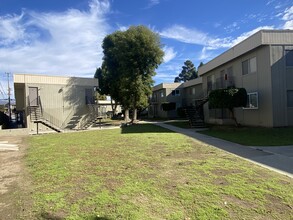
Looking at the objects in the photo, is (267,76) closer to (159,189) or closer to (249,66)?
(249,66)

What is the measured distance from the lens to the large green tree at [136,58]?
2792cm

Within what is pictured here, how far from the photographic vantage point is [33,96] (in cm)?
2339

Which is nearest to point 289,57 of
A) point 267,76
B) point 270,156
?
point 267,76

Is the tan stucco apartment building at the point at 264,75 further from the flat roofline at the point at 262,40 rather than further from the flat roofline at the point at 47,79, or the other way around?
the flat roofline at the point at 47,79

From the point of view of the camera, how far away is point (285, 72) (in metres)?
16.2

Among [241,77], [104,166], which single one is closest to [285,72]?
[241,77]

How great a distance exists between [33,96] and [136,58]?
11.9 meters

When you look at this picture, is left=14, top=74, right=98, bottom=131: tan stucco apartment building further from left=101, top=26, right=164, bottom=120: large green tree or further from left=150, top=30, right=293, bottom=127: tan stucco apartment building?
left=150, top=30, right=293, bottom=127: tan stucco apartment building

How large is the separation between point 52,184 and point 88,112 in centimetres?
2164

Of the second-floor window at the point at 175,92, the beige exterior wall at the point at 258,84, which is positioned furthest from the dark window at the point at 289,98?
the second-floor window at the point at 175,92

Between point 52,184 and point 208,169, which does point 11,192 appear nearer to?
point 52,184

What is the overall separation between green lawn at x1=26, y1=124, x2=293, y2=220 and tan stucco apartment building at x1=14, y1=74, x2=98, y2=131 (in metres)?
16.6

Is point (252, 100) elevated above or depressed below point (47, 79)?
below

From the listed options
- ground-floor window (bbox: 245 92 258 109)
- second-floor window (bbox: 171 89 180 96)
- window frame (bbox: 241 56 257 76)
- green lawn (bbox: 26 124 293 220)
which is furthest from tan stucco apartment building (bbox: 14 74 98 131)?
second-floor window (bbox: 171 89 180 96)
